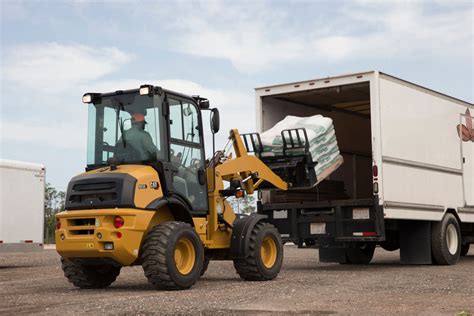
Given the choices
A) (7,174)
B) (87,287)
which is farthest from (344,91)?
(7,174)

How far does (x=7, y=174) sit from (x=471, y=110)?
37.1ft

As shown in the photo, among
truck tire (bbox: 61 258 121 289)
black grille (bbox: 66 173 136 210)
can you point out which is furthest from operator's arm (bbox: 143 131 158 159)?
truck tire (bbox: 61 258 121 289)

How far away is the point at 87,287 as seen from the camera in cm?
1171

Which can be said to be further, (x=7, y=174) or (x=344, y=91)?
(x=7, y=174)

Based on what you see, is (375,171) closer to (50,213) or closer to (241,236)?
(241,236)

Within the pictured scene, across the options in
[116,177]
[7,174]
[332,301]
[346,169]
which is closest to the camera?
[332,301]

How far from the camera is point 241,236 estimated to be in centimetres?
1193

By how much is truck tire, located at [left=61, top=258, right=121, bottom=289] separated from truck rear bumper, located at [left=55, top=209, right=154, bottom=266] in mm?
814

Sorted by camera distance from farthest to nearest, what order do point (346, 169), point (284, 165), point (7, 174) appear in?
point (7, 174) → point (346, 169) → point (284, 165)

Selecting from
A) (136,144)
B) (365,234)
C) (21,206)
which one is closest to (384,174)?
(365,234)

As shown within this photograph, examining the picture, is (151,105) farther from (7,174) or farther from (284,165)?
(7,174)

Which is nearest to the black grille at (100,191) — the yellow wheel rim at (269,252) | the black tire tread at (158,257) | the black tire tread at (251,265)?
the black tire tread at (158,257)

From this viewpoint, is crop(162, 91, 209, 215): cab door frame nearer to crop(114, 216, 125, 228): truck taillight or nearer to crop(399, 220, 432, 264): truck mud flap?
crop(114, 216, 125, 228): truck taillight

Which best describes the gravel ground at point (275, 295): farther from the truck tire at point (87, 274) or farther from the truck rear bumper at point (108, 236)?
the truck rear bumper at point (108, 236)
